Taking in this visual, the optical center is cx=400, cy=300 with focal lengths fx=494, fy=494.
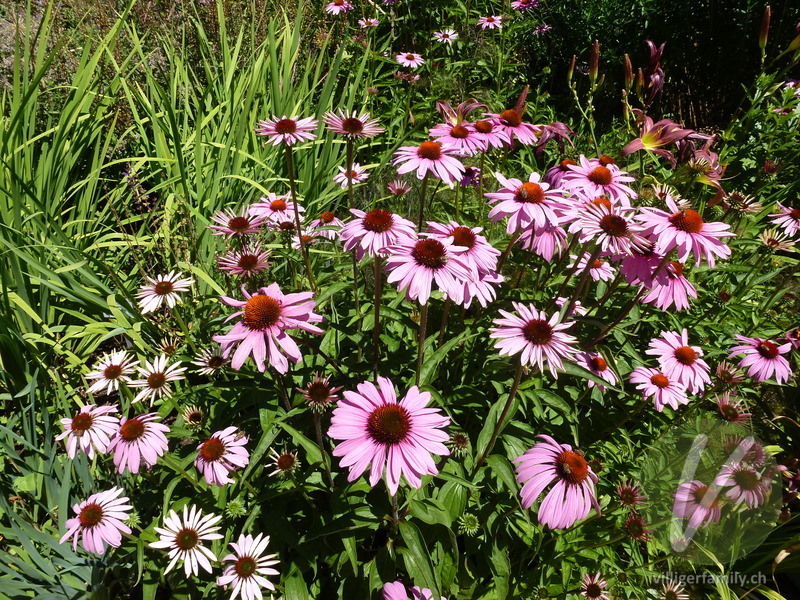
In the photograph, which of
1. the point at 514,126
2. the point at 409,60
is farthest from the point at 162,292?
the point at 409,60

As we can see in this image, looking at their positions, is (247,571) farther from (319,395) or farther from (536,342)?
(536,342)

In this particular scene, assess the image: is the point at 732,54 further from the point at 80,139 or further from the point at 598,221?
the point at 80,139

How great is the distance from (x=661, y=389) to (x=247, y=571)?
129 cm

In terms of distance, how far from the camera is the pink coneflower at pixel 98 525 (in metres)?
1.25

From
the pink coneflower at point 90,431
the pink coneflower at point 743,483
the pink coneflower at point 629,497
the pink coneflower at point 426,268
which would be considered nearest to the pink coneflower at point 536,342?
the pink coneflower at point 426,268

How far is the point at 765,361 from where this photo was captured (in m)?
1.59

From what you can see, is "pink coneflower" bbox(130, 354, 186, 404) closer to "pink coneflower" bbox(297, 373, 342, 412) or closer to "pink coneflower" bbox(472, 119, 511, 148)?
"pink coneflower" bbox(297, 373, 342, 412)

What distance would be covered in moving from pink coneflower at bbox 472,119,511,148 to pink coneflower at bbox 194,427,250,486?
3.96ft

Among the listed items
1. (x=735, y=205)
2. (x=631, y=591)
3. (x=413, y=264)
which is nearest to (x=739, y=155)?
(x=735, y=205)

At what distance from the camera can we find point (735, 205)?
2025mm

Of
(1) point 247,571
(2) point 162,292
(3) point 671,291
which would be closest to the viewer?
(1) point 247,571

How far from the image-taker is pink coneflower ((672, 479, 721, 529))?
1.42 m

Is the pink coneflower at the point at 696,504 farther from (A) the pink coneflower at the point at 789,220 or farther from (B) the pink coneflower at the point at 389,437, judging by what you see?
(A) the pink coneflower at the point at 789,220

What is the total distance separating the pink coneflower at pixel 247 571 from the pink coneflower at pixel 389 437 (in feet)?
1.54
